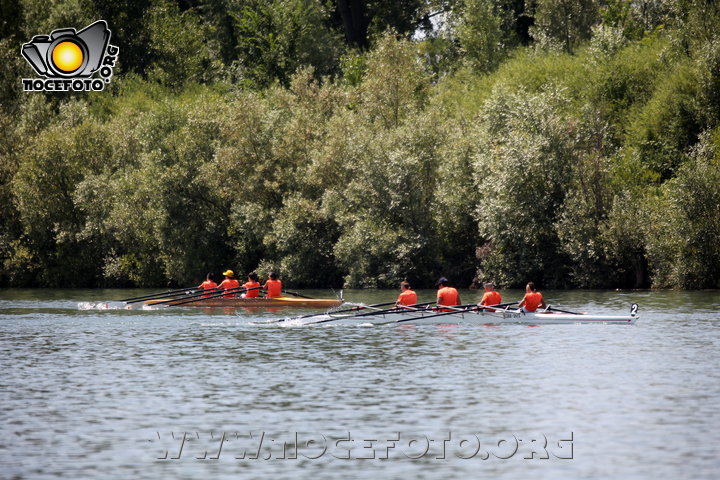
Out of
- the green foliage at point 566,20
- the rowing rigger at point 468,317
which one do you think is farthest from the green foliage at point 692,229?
the green foliage at point 566,20

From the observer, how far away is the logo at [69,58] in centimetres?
7194

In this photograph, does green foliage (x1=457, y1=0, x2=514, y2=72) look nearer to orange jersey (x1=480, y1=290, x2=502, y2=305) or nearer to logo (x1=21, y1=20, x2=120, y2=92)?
logo (x1=21, y1=20, x2=120, y2=92)

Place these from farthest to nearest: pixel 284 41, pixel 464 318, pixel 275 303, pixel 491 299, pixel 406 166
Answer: pixel 284 41 < pixel 406 166 < pixel 275 303 < pixel 464 318 < pixel 491 299

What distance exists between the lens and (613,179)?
6025 cm

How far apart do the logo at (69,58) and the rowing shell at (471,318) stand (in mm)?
35468

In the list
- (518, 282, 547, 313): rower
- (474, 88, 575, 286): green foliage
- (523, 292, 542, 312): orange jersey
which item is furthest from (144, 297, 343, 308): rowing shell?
(474, 88, 575, 286): green foliage

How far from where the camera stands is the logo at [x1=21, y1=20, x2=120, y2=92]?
7194cm

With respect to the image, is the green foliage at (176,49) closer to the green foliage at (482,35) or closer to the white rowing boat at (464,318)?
the green foliage at (482,35)

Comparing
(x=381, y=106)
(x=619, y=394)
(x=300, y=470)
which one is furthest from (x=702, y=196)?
(x=300, y=470)

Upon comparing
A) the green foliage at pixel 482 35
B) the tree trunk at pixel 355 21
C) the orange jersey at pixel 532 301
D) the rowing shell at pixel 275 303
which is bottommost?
the rowing shell at pixel 275 303

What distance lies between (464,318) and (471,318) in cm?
40

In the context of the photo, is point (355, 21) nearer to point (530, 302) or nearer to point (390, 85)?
point (390, 85)

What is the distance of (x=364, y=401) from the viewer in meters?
22.1

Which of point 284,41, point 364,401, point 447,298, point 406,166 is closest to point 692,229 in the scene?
point 406,166
